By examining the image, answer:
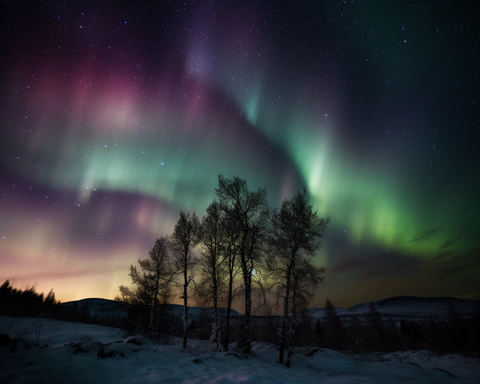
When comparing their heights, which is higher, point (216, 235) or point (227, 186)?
point (227, 186)

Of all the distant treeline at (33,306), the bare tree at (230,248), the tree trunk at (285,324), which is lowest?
the distant treeline at (33,306)

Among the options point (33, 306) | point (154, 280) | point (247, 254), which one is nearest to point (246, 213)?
point (247, 254)

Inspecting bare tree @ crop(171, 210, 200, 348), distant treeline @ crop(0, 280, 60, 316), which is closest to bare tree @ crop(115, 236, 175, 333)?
bare tree @ crop(171, 210, 200, 348)

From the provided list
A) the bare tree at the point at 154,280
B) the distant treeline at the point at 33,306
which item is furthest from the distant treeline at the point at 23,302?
the bare tree at the point at 154,280

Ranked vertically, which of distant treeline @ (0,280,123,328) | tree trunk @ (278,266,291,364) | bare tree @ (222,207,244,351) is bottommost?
distant treeline @ (0,280,123,328)

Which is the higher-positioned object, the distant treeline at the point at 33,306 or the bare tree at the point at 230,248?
the bare tree at the point at 230,248

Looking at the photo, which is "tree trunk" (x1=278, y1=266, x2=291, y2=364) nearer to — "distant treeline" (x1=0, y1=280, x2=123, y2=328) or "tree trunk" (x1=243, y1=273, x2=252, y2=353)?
Answer: "tree trunk" (x1=243, y1=273, x2=252, y2=353)

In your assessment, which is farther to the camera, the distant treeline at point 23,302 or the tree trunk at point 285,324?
the distant treeline at point 23,302

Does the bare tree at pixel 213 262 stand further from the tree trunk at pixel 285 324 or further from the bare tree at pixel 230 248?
the tree trunk at pixel 285 324

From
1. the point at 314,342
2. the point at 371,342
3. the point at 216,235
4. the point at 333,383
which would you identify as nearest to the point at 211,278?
the point at 216,235

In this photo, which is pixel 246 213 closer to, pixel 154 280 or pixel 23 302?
pixel 154 280

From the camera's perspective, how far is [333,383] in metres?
7.16

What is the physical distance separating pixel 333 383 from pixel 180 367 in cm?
594

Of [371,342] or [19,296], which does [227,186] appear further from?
[19,296]
